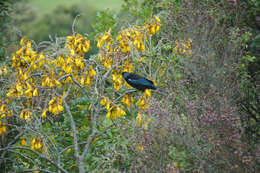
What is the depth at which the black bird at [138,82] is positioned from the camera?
145 inches

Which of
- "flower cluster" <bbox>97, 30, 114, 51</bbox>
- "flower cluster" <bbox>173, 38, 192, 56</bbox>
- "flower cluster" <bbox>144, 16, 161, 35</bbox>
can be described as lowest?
"flower cluster" <bbox>173, 38, 192, 56</bbox>

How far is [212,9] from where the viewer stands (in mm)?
5180

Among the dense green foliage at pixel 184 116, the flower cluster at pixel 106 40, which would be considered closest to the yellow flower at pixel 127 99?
the dense green foliage at pixel 184 116

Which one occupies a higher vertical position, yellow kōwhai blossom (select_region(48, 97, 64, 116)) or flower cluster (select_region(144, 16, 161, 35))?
flower cluster (select_region(144, 16, 161, 35))

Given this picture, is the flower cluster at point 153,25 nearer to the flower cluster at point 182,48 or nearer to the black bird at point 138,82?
the flower cluster at point 182,48

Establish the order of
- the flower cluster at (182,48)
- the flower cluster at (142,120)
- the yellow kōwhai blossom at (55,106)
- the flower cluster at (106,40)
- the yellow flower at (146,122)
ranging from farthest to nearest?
1. the flower cluster at (182,48)
2. the flower cluster at (106,40)
3. the flower cluster at (142,120)
4. the yellow flower at (146,122)
5. the yellow kōwhai blossom at (55,106)

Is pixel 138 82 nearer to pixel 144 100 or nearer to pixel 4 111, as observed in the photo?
pixel 144 100

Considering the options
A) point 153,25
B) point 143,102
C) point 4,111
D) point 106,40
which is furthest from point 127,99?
point 4,111

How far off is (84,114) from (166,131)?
72.2 inches

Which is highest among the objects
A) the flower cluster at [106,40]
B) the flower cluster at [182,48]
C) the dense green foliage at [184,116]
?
the flower cluster at [106,40]

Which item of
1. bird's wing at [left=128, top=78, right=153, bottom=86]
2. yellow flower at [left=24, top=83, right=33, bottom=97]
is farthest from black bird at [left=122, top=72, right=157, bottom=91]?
yellow flower at [left=24, top=83, right=33, bottom=97]

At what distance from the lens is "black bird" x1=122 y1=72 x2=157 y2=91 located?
12.1 ft

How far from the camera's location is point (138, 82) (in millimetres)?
3740

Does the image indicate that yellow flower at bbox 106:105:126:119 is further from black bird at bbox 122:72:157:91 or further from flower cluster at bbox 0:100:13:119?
flower cluster at bbox 0:100:13:119
